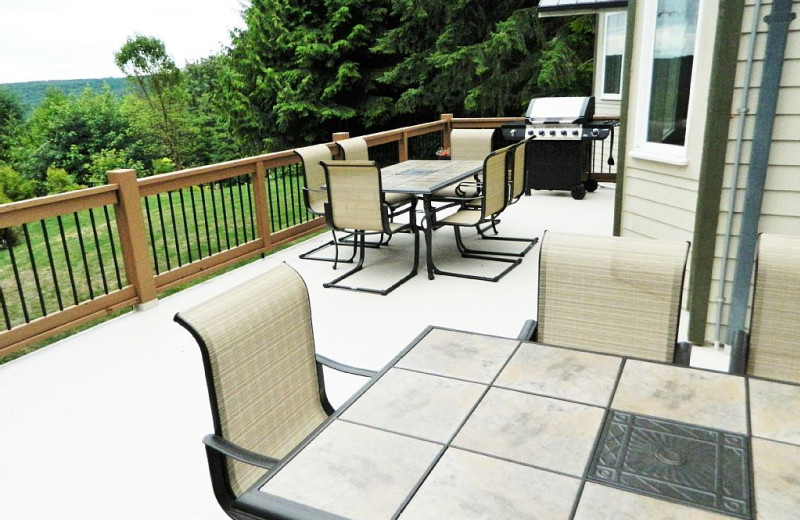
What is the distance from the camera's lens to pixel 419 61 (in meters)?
15.6

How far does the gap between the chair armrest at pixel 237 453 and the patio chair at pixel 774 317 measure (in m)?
1.50

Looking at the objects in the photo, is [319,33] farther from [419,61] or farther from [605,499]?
[605,499]

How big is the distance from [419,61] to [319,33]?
2.99 metres

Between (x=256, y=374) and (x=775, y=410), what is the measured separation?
134 cm

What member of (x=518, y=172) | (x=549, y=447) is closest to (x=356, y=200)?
(x=518, y=172)

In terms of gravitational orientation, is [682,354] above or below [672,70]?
below

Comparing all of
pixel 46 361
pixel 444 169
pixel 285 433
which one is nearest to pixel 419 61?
pixel 444 169

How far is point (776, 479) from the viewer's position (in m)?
1.16

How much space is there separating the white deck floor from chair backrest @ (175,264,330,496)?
644mm

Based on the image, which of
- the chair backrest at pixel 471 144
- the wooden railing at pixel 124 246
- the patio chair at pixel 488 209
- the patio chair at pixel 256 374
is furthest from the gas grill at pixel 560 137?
the patio chair at pixel 256 374

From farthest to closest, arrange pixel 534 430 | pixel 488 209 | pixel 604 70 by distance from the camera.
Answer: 1. pixel 604 70
2. pixel 488 209
3. pixel 534 430

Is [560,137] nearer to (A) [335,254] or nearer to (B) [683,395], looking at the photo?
(A) [335,254]

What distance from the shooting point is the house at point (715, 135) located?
2.93 metres

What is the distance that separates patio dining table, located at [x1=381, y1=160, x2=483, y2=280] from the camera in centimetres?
478
